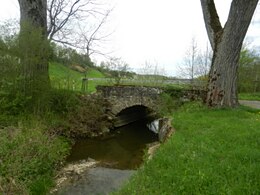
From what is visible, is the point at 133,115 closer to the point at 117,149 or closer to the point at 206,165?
the point at 117,149

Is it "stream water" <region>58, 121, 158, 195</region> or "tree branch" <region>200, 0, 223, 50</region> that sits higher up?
"tree branch" <region>200, 0, 223, 50</region>

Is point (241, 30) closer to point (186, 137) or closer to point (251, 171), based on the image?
point (186, 137)

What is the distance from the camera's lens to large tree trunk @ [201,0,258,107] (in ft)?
30.6

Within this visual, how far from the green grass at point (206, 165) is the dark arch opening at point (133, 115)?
8.29 metres

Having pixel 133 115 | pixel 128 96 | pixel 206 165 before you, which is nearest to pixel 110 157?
pixel 206 165

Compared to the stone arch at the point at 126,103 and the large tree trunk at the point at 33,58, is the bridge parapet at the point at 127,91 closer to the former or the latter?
the stone arch at the point at 126,103

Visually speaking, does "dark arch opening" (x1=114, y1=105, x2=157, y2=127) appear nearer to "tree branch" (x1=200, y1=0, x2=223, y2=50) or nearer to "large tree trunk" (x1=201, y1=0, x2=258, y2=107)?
"large tree trunk" (x1=201, y1=0, x2=258, y2=107)

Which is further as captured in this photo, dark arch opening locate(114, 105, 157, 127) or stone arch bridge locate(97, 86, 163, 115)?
dark arch opening locate(114, 105, 157, 127)

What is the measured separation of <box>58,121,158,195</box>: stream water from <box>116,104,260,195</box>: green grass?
72.2 inches

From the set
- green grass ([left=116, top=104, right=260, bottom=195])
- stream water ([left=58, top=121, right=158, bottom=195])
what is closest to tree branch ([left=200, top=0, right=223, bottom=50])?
green grass ([left=116, top=104, right=260, bottom=195])

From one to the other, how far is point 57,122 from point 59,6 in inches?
344

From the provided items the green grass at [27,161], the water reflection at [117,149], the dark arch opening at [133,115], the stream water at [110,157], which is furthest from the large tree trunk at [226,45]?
the green grass at [27,161]

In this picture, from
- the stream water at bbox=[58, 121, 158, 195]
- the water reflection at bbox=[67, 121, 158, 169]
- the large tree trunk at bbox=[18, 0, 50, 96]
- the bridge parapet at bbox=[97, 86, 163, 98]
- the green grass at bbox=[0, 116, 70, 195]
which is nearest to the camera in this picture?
the green grass at bbox=[0, 116, 70, 195]

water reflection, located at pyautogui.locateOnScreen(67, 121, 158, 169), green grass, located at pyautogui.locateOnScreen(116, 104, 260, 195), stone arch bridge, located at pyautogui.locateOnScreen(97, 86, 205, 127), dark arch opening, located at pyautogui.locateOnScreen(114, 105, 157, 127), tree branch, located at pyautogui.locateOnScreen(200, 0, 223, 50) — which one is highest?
tree branch, located at pyautogui.locateOnScreen(200, 0, 223, 50)
